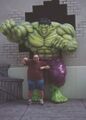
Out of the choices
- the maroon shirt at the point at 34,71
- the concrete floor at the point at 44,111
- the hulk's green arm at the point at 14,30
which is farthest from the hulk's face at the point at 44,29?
the concrete floor at the point at 44,111

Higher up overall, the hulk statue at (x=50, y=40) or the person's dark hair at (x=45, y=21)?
the person's dark hair at (x=45, y=21)

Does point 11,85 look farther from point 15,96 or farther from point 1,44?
point 1,44

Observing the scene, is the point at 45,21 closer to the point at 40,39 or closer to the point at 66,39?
the point at 40,39

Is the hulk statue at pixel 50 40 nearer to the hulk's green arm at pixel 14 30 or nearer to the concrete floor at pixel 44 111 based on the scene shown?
the hulk's green arm at pixel 14 30

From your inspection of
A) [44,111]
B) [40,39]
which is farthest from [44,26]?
[44,111]

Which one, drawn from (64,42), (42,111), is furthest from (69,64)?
(42,111)

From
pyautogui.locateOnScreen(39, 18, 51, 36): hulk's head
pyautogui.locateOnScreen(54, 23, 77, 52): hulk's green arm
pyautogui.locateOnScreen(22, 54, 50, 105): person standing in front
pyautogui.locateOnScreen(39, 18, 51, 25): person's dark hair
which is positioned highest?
pyautogui.locateOnScreen(39, 18, 51, 25): person's dark hair

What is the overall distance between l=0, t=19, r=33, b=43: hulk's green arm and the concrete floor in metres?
1.63

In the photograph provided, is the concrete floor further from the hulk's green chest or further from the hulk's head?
the hulk's head

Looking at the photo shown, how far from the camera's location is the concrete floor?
793cm

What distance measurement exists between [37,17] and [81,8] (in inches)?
46.8

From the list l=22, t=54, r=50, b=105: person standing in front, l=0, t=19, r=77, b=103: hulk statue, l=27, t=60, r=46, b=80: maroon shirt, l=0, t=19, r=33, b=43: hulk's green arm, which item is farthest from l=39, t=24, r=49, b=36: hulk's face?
l=27, t=60, r=46, b=80: maroon shirt

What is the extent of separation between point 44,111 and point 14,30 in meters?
2.31

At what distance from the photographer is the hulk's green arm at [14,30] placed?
387 inches
